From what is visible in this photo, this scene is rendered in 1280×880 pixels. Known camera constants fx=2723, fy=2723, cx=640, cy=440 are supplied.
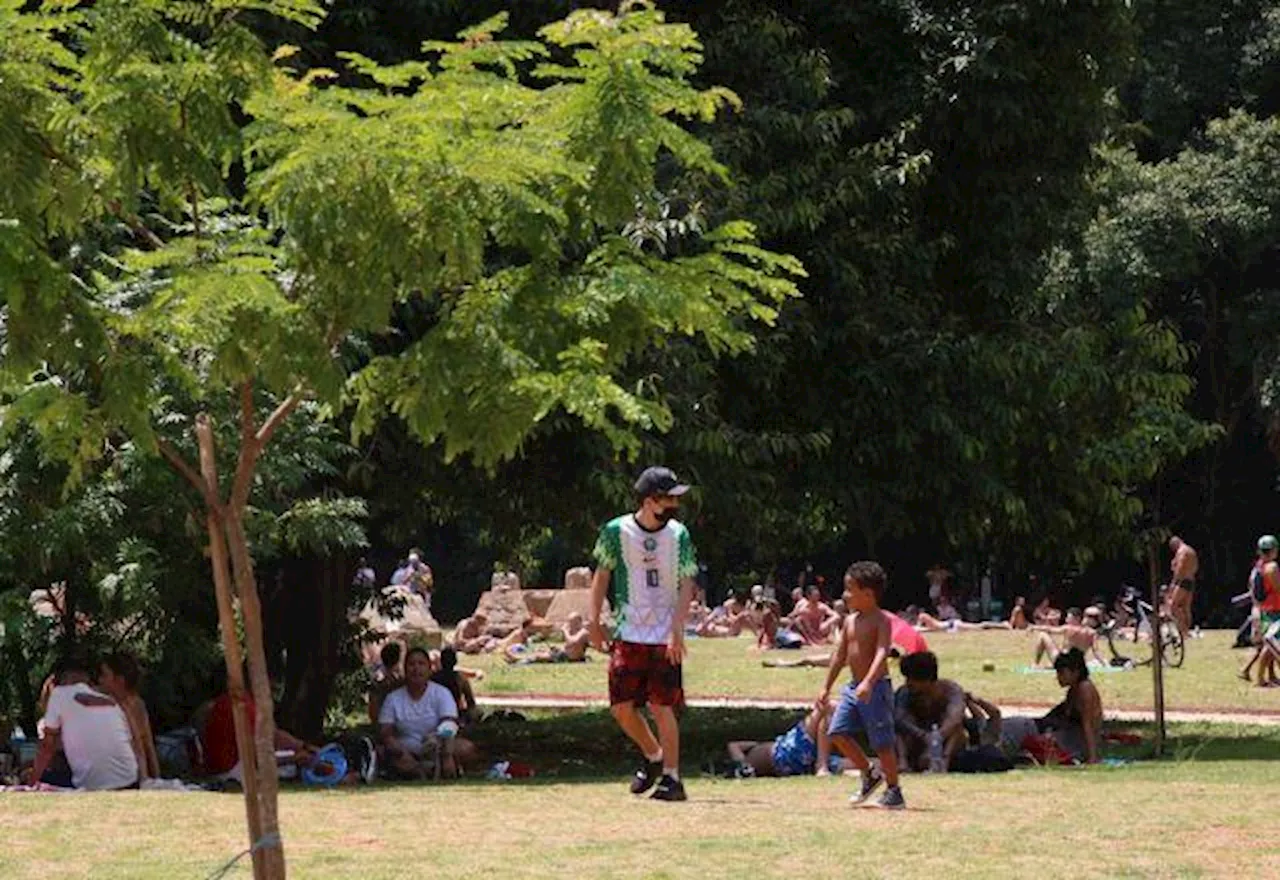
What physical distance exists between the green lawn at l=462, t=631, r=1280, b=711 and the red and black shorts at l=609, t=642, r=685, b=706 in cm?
1065

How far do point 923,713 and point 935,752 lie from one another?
297 mm

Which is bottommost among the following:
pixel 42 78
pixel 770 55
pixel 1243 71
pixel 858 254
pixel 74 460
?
pixel 74 460

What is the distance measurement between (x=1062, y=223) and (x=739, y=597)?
84.1 feet

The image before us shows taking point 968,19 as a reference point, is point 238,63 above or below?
below

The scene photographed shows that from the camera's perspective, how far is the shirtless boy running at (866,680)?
13672 millimetres

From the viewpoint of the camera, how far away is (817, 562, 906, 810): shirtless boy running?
538 inches

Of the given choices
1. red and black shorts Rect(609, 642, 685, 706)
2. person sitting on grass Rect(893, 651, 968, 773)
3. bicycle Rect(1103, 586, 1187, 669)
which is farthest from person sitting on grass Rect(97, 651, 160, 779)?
bicycle Rect(1103, 586, 1187, 669)

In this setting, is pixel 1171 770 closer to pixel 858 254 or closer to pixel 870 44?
pixel 858 254

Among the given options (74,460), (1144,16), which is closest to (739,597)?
(1144,16)

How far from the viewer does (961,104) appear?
66.2 ft

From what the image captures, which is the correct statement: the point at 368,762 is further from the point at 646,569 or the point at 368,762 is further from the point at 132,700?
the point at 646,569

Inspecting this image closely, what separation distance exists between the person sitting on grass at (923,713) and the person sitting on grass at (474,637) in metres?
21.8

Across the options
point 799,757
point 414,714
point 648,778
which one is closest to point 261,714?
point 648,778

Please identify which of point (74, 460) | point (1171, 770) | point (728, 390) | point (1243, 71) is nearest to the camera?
point (74, 460)
